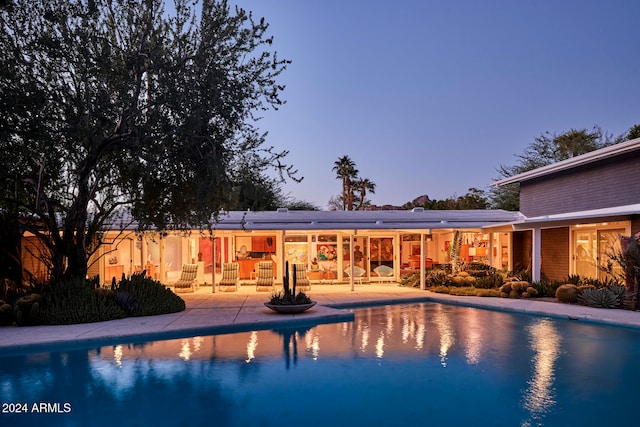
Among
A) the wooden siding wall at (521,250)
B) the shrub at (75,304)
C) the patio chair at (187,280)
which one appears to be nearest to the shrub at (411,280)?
the wooden siding wall at (521,250)

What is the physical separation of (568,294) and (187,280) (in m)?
12.7

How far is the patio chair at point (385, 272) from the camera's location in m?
20.3

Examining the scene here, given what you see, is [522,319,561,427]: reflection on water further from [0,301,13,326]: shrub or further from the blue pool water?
[0,301,13,326]: shrub

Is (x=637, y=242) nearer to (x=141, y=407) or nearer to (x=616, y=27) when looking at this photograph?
(x=141, y=407)

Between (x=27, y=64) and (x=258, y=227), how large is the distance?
28.6 feet

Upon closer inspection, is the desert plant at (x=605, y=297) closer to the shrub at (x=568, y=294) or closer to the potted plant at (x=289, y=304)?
the shrub at (x=568, y=294)

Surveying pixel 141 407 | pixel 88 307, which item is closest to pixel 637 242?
pixel 141 407

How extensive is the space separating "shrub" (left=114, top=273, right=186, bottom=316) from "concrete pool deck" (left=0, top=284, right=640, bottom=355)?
0.34 metres

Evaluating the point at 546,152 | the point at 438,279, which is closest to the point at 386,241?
the point at 438,279

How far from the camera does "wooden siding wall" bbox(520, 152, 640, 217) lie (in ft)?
48.3

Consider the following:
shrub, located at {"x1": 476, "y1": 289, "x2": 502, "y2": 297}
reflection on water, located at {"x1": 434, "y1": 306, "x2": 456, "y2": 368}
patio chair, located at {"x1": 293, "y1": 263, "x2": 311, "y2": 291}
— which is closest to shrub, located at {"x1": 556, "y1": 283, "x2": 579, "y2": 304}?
shrub, located at {"x1": 476, "y1": 289, "x2": 502, "y2": 297}

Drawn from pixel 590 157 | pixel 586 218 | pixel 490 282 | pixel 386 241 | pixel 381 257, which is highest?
pixel 590 157

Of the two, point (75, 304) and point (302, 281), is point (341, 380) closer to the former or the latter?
point (75, 304)

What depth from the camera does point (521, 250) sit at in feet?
65.6
